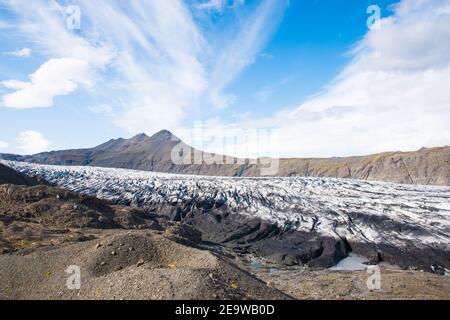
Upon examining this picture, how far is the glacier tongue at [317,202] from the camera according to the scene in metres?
30.8

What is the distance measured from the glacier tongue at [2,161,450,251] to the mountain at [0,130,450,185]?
50821 mm

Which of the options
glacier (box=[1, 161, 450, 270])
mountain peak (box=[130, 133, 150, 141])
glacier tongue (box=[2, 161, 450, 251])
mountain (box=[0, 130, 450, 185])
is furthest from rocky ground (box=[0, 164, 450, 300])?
mountain peak (box=[130, 133, 150, 141])

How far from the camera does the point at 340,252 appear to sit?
28.0 meters

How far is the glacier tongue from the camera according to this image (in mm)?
A: 30797

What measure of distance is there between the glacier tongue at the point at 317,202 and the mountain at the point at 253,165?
50.8 meters

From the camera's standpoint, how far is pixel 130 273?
415 inches

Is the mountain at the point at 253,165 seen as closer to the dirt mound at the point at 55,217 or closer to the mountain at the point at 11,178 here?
the dirt mound at the point at 55,217

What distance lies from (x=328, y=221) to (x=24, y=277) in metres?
26.3

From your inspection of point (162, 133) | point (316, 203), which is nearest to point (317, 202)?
point (316, 203)

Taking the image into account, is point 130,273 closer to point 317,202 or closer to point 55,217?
point 55,217

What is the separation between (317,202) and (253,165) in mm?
87256

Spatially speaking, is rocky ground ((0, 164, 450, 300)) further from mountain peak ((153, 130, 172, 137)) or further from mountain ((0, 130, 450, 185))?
mountain peak ((153, 130, 172, 137))

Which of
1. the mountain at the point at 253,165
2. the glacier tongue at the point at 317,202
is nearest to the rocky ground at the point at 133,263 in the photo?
the glacier tongue at the point at 317,202
